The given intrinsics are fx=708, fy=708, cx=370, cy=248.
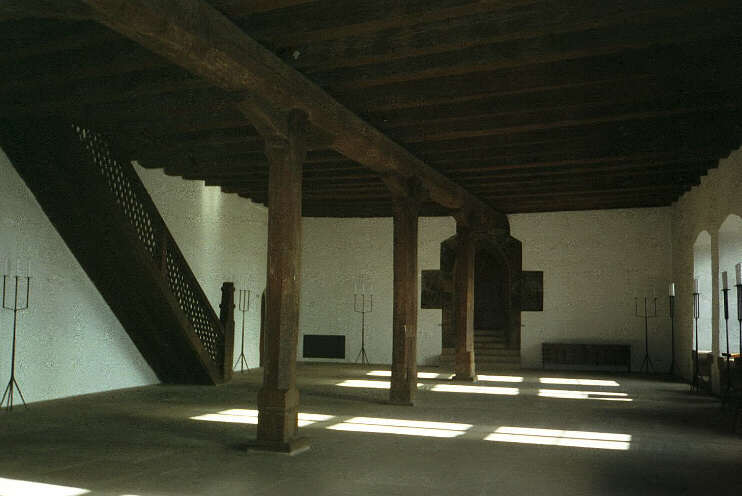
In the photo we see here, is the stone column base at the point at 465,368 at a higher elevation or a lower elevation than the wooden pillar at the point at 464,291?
lower

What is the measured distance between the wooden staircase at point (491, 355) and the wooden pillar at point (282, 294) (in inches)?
413

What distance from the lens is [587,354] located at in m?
16.4

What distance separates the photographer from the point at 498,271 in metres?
19.5

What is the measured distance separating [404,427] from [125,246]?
484 centimetres

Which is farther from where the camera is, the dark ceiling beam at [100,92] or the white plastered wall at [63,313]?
the white plastered wall at [63,313]

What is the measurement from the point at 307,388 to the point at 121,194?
4.46m

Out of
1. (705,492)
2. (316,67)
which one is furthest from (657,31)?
(705,492)

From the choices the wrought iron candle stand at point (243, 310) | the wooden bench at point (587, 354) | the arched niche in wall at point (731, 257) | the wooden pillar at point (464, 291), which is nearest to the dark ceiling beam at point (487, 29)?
the arched niche in wall at point (731, 257)

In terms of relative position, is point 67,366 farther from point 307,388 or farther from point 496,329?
point 496,329

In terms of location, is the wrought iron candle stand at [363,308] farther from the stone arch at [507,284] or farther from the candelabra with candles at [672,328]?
the candelabra with candles at [672,328]

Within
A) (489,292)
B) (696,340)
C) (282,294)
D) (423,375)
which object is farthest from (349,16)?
(489,292)

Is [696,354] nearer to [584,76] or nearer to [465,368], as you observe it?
[465,368]

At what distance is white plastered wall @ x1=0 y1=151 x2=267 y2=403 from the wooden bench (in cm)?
846

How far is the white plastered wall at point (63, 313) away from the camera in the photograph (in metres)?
9.55
